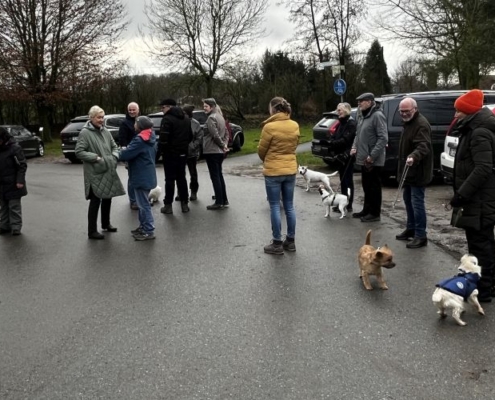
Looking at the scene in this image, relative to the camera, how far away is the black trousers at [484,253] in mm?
4703

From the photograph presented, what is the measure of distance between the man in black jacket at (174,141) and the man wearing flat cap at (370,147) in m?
2.94

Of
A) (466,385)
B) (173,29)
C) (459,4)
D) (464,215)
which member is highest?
(173,29)

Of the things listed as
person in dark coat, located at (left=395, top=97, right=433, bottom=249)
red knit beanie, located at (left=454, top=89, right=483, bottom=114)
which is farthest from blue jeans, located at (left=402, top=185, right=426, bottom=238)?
red knit beanie, located at (left=454, top=89, right=483, bottom=114)

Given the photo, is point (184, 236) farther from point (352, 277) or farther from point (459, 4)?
point (459, 4)

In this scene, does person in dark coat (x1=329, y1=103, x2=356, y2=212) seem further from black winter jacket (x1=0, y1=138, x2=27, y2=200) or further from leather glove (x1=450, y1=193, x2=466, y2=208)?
black winter jacket (x1=0, y1=138, x2=27, y2=200)

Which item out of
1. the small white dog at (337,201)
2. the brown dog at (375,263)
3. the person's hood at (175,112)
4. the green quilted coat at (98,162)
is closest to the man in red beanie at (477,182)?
the brown dog at (375,263)

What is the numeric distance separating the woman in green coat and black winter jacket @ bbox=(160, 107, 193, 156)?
4.68 ft

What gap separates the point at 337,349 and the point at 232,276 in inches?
78.9

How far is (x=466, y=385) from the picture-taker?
10.9 feet

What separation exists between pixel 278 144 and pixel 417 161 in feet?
5.84

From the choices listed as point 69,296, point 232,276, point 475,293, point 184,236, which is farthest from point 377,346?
point 184,236

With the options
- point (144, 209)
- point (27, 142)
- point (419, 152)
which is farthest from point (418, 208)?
point (27, 142)

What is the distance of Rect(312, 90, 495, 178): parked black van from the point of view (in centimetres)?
1112

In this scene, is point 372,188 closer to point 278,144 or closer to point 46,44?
point 278,144
